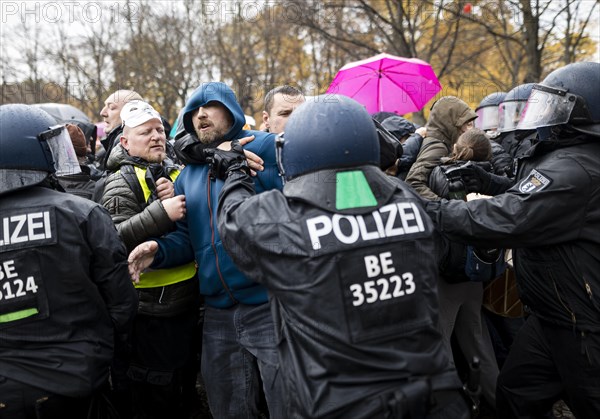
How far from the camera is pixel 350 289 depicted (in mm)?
2016

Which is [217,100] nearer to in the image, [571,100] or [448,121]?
[571,100]

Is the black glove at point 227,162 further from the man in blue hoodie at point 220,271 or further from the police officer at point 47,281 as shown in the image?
the police officer at point 47,281

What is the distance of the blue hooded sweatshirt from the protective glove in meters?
1.14

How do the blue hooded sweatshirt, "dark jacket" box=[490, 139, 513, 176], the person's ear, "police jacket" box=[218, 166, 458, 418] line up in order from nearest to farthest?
"police jacket" box=[218, 166, 458, 418], the blue hooded sweatshirt, the person's ear, "dark jacket" box=[490, 139, 513, 176]

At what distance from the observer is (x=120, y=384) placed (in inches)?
154

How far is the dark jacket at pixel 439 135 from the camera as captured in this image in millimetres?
3939

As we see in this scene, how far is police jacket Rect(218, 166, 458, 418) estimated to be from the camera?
202 cm

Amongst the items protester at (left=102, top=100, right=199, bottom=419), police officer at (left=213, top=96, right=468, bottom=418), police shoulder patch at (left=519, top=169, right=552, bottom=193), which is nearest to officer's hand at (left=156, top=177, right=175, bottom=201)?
protester at (left=102, top=100, right=199, bottom=419)

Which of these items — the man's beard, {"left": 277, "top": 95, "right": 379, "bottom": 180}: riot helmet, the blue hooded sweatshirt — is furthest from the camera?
the man's beard

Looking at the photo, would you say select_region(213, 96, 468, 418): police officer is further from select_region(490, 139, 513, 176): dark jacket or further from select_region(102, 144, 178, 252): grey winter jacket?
select_region(490, 139, 513, 176): dark jacket

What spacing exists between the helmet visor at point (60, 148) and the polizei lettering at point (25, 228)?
0.37 m

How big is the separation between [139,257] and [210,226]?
0.44 m

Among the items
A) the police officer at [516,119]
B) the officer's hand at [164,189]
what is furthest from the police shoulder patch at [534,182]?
the officer's hand at [164,189]

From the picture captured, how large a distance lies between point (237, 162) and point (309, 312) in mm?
950
